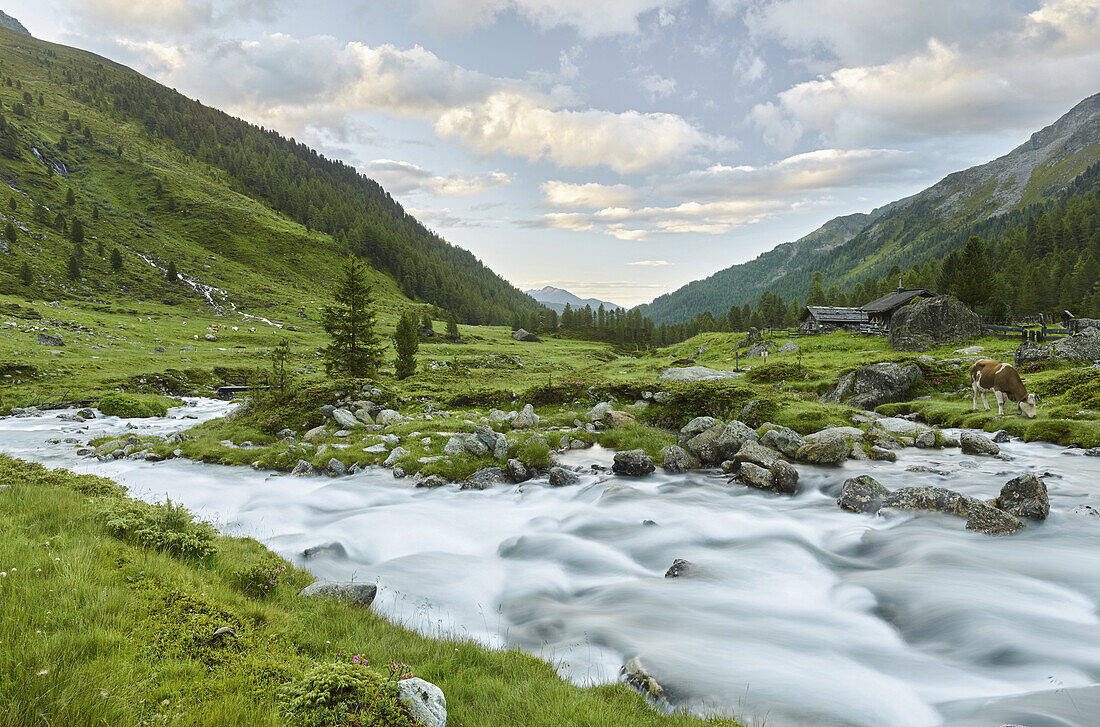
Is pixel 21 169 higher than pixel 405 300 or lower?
higher

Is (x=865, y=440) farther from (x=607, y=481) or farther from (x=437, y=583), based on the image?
(x=437, y=583)

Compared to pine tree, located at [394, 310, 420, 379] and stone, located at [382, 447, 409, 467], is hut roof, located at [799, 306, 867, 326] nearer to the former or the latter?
pine tree, located at [394, 310, 420, 379]

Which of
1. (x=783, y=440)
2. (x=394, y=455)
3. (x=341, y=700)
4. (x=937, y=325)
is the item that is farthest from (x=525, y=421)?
(x=937, y=325)

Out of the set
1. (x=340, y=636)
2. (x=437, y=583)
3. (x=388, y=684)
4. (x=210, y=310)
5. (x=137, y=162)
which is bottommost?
(x=437, y=583)

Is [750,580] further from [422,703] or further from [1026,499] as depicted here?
[422,703]

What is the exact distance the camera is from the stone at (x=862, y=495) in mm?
12742

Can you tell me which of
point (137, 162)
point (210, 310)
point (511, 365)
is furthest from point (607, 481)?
point (137, 162)

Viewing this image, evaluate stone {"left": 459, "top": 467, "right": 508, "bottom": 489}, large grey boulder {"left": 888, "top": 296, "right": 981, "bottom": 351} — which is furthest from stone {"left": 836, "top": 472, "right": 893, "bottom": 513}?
large grey boulder {"left": 888, "top": 296, "right": 981, "bottom": 351}

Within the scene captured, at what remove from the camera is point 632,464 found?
16.6 m

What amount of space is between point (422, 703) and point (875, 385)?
3160cm

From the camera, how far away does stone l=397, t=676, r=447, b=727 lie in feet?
13.7

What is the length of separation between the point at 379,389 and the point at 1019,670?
→ 27.2m

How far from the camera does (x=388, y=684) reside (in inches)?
170

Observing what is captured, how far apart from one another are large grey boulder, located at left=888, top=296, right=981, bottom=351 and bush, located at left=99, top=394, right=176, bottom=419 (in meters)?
74.3
